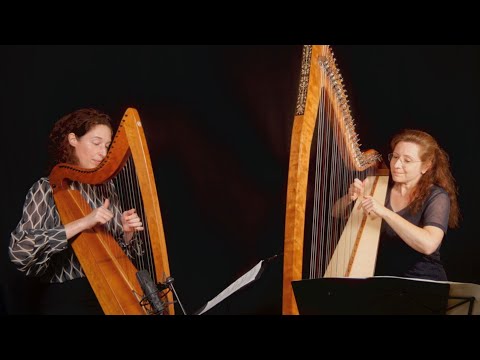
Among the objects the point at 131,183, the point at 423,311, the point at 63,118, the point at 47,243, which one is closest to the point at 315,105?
the point at 423,311

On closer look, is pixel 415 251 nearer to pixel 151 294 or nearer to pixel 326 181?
pixel 326 181

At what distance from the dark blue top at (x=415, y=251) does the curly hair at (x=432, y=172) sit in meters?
0.03

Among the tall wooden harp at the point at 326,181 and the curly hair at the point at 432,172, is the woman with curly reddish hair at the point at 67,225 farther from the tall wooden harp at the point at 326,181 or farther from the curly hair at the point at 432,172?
the curly hair at the point at 432,172

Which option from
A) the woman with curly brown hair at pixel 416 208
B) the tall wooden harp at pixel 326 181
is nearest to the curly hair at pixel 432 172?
the woman with curly brown hair at pixel 416 208

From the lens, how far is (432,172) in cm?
284

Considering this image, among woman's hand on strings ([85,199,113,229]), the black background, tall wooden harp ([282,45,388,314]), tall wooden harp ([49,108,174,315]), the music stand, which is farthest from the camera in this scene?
the black background

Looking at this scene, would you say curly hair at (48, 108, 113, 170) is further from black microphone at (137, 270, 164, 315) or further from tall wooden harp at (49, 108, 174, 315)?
black microphone at (137, 270, 164, 315)

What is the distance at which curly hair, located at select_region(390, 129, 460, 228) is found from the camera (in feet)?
9.14

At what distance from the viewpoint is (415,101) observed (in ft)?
9.95

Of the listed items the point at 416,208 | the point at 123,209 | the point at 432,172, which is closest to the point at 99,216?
the point at 123,209

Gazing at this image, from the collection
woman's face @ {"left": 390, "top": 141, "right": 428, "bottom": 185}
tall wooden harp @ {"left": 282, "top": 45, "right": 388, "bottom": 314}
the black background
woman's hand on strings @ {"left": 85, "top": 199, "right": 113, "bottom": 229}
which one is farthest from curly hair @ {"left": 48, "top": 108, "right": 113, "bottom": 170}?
woman's face @ {"left": 390, "top": 141, "right": 428, "bottom": 185}

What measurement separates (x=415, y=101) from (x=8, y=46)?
2242mm

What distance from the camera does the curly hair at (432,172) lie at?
2.79 meters

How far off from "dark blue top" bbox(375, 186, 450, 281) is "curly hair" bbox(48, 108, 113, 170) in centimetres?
157
